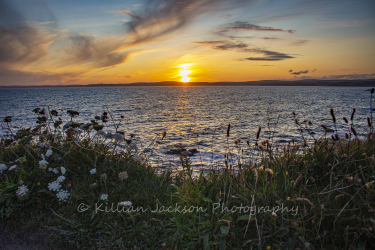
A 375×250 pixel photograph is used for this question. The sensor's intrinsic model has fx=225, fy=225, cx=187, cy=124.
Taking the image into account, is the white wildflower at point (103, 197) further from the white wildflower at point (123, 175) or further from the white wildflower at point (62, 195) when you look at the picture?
the white wildflower at point (62, 195)

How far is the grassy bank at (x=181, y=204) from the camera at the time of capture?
3.03m

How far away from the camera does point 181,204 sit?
11.9 ft

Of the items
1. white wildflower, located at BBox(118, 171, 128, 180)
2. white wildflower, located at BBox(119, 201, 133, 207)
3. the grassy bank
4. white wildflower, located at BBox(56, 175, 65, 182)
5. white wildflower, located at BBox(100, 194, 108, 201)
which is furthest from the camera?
white wildflower, located at BBox(118, 171, 128, 180)

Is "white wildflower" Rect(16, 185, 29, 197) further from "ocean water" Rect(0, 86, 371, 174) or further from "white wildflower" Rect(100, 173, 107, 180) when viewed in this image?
"ocean water" Rect(0, 86, 371, 174)

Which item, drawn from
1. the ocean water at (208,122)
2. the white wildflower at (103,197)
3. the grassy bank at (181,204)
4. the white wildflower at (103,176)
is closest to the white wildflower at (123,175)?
the grassy bank at (181,204)

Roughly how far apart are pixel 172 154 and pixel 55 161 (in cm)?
783

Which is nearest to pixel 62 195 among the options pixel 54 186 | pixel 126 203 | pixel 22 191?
pixel 54 186

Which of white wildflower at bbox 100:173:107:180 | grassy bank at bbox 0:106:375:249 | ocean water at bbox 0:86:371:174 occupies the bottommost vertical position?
ocean water at bbox 0:86:371:174

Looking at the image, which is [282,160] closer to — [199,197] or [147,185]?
[199,197]

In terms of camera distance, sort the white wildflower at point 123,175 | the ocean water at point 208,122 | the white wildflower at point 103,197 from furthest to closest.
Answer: the ocean water at point 208,122 → the white wildflower at point 123,175 → the white wildflower at point 103,197

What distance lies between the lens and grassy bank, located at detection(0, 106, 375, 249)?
3031mm

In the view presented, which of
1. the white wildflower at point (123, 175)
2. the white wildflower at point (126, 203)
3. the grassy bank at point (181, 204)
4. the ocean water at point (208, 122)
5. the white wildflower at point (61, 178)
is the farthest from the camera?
the ocean water at point (208, 122)

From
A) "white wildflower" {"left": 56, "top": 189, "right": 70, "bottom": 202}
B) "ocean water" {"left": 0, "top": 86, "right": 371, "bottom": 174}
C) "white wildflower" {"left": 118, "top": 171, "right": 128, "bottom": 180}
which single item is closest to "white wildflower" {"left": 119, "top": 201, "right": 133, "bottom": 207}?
"white wildflower" {"left": 118, "top": 171, "right": 128, "bottom": 180}

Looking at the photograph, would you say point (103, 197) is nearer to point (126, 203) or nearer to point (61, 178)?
point (126, 203)
